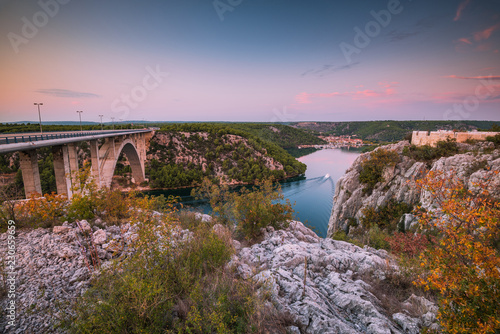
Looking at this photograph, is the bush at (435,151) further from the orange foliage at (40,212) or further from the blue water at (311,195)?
the orange foliage at (40,212)

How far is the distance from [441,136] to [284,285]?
74.6ft

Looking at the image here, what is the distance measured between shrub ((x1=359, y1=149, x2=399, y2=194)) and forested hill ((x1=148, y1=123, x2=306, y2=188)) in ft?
85.4

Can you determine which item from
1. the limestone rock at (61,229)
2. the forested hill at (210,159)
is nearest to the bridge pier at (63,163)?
the limestone rock at (61,229)

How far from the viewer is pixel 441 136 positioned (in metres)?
18.8

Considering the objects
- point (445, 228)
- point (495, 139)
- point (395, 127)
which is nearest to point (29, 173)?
point (445, 228)

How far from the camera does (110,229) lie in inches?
234

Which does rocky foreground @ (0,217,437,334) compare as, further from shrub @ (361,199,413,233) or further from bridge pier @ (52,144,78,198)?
shrub @ (361,199,413,233)

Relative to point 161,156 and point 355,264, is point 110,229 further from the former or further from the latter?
point 161,156

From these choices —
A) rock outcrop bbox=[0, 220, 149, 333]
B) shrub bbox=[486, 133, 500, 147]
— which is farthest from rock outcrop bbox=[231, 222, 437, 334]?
shrub bbox=[486, 133, 500, 147]

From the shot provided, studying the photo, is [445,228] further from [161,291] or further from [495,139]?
[495,139]

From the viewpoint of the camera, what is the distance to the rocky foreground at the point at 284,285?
3.31m

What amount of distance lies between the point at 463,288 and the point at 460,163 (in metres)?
17.2

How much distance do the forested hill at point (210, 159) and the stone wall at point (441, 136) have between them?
27.9m

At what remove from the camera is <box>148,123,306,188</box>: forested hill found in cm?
4719
